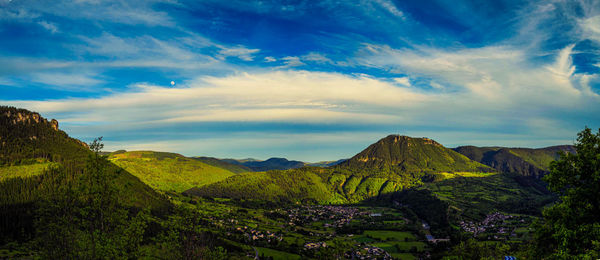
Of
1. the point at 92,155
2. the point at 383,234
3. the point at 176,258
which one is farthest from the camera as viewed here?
the point at 383,234

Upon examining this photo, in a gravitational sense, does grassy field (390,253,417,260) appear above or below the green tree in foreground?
below

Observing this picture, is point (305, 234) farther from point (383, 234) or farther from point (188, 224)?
point (188, 224)

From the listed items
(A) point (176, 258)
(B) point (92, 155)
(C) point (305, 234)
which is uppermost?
(B) point (92, 155)

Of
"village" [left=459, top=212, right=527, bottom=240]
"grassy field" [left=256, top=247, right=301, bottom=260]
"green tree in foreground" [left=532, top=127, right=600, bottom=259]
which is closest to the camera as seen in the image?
"green tree in foreground" [left=532, top=127, right=600, bottom=259]

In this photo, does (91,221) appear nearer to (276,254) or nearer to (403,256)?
(276,254)

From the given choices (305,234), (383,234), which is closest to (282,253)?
(305,234)

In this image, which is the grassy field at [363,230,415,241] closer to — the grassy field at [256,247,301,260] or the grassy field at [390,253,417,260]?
the grassy field at [390,253,417,260]

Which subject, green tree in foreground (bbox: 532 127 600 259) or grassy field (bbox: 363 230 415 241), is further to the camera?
grassy field (bbox: 363 230 415 241)

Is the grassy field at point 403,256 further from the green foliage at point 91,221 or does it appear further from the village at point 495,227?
the green foliage at point 91,221

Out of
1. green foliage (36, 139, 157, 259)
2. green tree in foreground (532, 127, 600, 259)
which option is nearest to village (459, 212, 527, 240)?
green tree in foreground (532, 127, 600, 259)
